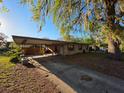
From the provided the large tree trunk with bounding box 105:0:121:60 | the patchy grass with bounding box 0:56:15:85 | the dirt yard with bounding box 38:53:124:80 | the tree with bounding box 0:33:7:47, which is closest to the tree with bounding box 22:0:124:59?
the large tree trunk with bounding box 105:0:121:60

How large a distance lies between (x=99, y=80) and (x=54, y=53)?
20.0 meters

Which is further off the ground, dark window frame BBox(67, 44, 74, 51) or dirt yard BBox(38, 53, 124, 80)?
dark window frame BBox(67, 44, 74, 51)

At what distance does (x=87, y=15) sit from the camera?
43.8 feet

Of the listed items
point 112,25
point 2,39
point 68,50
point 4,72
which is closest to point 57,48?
point 68,50

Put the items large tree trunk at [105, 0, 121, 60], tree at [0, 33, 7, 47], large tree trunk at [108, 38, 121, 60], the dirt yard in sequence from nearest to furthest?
the dirt yard
large tree trunk at [105, 0, 121, 60]
large tree trunk at [108, 38, 121, 60]
tree at [0, 33, 7, 47]

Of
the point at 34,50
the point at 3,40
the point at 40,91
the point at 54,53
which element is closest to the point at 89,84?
the point at 40,91

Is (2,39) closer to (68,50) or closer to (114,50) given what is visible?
(68,50)

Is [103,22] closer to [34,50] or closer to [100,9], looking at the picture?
[100,9]

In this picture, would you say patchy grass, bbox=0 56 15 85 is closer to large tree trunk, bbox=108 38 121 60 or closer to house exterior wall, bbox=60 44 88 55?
large tree trunk, bbox=108 38 121 60

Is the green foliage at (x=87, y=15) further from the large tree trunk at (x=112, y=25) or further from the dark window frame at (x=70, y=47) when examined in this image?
the dark window frame at (x=70, y=47)

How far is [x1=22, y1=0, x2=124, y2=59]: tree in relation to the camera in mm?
12695

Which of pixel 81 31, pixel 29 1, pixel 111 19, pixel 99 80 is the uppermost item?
pixel 29 1

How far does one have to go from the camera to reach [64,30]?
15852 mm

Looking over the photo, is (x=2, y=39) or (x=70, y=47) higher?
(x=2, y=39)
